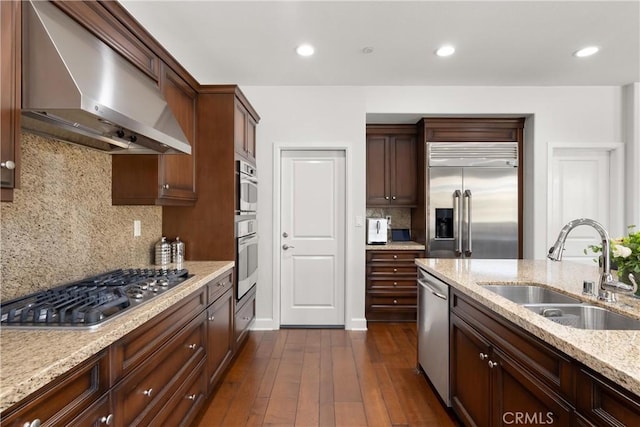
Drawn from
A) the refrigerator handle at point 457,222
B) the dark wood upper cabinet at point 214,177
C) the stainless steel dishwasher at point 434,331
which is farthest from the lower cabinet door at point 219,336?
the refrigerator handle at point 457,222

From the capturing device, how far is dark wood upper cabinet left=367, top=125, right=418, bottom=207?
177 inches

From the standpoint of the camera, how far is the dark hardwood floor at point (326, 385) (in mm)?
2160

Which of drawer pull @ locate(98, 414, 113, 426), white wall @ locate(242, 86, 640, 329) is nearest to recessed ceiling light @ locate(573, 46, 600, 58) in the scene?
white wall @ locate(242, 86, 640, 329)

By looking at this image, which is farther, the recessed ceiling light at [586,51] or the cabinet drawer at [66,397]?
the recessed ceiling light at [586,51]

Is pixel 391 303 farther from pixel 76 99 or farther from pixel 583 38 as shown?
pixel 76 99

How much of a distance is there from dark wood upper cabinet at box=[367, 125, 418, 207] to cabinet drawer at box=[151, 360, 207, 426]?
3.00 meters

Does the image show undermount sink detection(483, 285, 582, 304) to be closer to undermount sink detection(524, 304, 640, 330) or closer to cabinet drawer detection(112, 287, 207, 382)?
undermount sink detection(524, 304, 640, 330)

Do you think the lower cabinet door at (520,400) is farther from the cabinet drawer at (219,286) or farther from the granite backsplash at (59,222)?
the granite backsplash at (59,222)

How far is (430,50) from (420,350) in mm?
2589

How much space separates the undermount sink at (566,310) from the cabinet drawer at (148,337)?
1.69 meters

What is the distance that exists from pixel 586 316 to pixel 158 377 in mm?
1983

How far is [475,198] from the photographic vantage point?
13.6 ft

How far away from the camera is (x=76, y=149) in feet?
6.30

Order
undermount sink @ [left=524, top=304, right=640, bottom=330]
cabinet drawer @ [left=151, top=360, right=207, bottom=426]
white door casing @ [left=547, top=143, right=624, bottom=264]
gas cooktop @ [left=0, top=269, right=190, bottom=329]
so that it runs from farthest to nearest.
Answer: white door casing @ [left=547, top=143, right=624, bottom=264]
cabinet drawer @ [left=151, top=360, right=207, bottom=426]
undermount sink @ [left=524, top=304, right=640, bottom=330]
gas cooktop @ [left=0, top=269, right=190, bottom=329]
